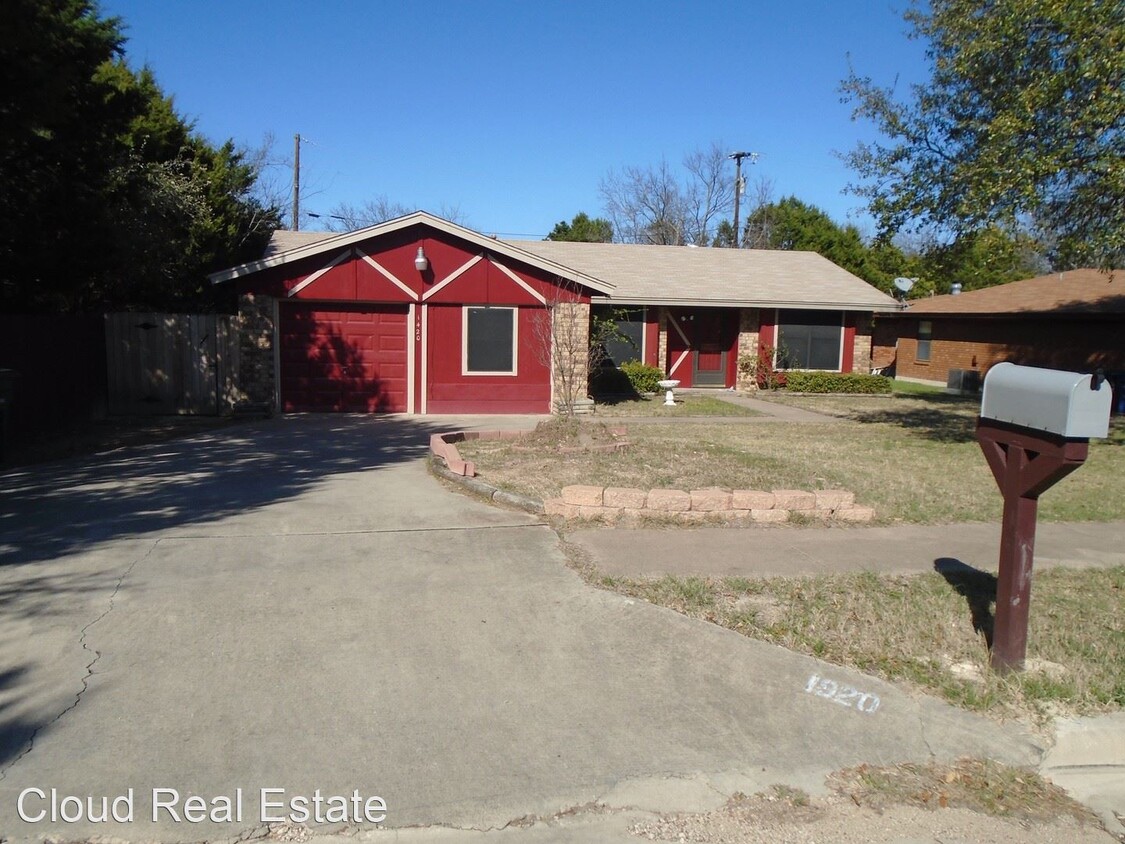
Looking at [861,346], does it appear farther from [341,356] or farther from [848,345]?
[341,356]

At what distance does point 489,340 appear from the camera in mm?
17688

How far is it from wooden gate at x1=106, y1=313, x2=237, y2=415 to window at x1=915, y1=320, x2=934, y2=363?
79.0ft

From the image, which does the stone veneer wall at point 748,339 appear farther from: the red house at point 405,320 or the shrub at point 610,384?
the red house at point 405,320

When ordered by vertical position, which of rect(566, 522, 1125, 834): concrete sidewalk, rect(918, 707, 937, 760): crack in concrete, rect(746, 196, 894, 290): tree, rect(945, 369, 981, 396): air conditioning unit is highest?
rect(746, 196, 894, 290): tree

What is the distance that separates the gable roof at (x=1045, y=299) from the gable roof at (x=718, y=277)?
13.1 ft

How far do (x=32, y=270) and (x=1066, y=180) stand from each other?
16.5 meters

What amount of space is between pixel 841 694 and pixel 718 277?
20589 millimetres

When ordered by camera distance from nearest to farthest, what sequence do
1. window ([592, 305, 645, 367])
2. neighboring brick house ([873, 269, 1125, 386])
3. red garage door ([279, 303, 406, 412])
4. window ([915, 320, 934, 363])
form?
red garage door ([279, 303, 406, 412]) < window ([592, 305, 645, 367]) < neighboring brick house ([873, 269, 1125, 386]) < window ([915, 320, 934, 363])

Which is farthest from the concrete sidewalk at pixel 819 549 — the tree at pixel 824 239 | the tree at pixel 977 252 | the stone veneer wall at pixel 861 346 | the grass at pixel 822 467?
the tree at pixel 824 239

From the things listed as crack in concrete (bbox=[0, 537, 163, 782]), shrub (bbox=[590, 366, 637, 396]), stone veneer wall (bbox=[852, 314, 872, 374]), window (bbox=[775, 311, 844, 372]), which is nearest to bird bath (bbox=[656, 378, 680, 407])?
shrub (bbox=[590, 366, 637, 396])

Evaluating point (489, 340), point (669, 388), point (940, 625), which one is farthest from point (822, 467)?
point (669, 388)

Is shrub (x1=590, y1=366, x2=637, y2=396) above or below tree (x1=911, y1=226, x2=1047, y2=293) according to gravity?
below

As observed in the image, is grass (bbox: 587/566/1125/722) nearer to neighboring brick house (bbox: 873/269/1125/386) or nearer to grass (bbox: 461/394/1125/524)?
grass (bbox: 461/394/1125/524)

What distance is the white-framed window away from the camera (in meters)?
17.6
